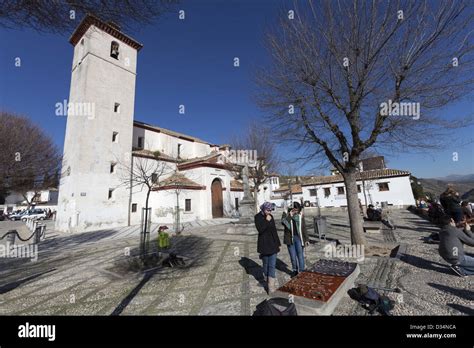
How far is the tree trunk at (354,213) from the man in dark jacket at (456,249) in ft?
7.64

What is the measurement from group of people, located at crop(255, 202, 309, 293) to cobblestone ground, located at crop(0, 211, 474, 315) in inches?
17.3

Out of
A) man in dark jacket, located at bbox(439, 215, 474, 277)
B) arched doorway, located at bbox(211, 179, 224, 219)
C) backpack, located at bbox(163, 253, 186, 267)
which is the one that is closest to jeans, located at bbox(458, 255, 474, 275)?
man in dark jacket, located at bbox(439, 215, 474, 277)

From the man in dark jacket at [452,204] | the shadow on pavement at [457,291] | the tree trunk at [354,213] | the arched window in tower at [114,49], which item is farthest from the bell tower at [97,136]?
the man in dark jacket at [452,204]

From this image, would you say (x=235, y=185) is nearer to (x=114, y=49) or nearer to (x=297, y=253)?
(x=114, y=49)

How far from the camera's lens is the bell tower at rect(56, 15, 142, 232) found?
52.2ft

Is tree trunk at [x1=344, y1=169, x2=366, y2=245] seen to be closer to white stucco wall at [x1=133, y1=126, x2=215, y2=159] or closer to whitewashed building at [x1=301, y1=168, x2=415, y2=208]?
whitewashed building at [x1=301, y1=168, x2=415, y2=208]

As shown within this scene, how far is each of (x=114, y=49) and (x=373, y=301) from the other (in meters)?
25.4

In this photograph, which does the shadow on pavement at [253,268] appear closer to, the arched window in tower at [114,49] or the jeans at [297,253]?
the jeans at [297,253]

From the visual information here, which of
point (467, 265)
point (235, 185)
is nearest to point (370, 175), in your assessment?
point (235, 185)
